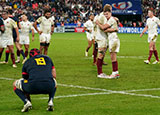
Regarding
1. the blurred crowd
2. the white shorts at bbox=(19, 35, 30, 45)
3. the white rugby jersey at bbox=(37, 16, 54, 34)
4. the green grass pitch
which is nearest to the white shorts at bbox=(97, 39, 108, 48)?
the green grass pitch

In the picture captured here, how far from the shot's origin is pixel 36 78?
303 inches

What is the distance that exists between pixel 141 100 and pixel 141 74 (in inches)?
186

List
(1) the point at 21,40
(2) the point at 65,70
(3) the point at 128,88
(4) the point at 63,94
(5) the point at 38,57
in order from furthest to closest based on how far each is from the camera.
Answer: (1) the point at 21,40 < (2) the point at 65,70 < (3) the point at 128,88 < (4) the point at 63,94 < (5) the point at 38,57

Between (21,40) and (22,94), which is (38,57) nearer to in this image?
(22,94)

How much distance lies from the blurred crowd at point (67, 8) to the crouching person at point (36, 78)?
47.5 m

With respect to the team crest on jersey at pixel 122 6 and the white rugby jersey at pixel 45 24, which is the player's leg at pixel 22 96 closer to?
the white rugby jersey at pixel 45 24

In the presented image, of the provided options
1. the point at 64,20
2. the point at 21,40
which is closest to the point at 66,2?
the point at 64,20

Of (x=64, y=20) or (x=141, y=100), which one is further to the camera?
(x=64, y=20)

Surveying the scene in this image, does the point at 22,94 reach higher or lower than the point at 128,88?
higher

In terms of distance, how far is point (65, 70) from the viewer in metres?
15.1

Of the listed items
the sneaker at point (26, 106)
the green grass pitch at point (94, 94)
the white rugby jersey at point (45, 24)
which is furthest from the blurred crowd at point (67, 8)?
the sneaker at point (26, 106)

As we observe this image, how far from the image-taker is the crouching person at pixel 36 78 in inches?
304

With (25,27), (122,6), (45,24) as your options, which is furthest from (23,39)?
(122,6)

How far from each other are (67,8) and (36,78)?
174 ft
